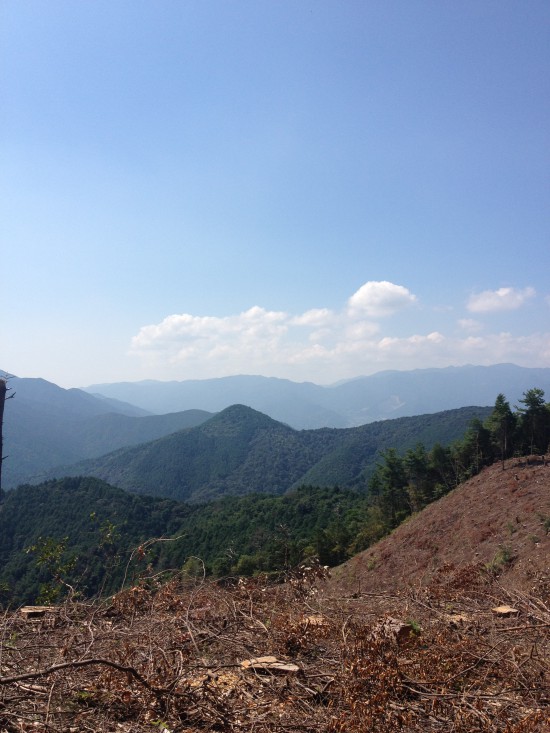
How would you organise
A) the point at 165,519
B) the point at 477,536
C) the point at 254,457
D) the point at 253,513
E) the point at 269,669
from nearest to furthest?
the point at 269,669
the point at 477,536
the point at 253,513
the point at 165,519
the point at 254,457

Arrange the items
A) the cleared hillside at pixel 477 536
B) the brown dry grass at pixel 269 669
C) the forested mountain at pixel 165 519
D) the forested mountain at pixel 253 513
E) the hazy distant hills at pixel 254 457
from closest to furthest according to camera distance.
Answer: the brown dry grass at pixel 269 669
the forested mountain at pixel 253 513
the cleared hillside at pixel 477 536
the forested mountain at pixel 165 519
the hazy distant hills at pixel 254 457

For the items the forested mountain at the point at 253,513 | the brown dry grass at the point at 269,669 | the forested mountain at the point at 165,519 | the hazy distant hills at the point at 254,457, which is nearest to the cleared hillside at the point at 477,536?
the forested mountain at the point at 253,513

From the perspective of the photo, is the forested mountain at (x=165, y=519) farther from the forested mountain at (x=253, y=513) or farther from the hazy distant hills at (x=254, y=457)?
the hazy distant hills at (x=254, y=457)

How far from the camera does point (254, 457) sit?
14250 cm

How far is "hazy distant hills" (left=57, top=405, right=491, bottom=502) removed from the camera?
10475cm

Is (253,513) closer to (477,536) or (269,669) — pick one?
(477,536)

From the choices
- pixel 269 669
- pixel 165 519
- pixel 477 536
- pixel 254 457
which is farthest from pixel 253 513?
pixel 254 457

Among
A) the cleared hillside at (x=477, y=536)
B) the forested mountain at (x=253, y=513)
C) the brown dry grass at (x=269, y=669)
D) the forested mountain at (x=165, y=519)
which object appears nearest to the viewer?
the brown dry grass at (x=269, y=669)

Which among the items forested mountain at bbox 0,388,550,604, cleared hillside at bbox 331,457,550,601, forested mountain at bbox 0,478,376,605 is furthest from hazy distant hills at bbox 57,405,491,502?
cleared hillside at bbox 331,457,550,601

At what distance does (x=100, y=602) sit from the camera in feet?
17.0

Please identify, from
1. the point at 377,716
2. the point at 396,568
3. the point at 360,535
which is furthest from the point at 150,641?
the point at 360,535

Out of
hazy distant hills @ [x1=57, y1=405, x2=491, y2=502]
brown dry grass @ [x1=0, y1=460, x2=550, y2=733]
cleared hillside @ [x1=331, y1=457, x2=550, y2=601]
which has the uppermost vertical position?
brown dry grass @ [x1=0, y1=460, x2=550, y2=733]

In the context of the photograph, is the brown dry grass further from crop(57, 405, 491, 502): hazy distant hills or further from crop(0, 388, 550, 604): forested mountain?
crop(57, 405, 491, 502): hazy distant hills

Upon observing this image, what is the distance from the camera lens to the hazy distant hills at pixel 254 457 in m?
105
